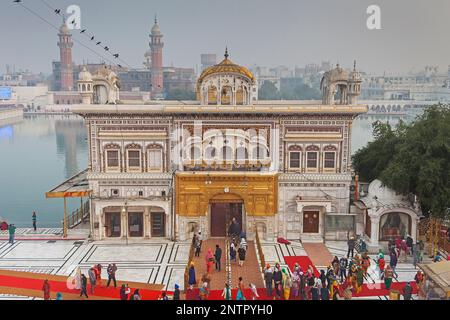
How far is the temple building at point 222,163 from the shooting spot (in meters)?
18.5

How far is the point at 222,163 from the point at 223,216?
6.77 ft

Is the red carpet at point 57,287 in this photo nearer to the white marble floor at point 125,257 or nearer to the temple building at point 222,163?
the white marble floor at point 125,257

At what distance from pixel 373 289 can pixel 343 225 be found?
4.84m

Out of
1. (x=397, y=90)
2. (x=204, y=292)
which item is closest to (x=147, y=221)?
(x=204, y=292)

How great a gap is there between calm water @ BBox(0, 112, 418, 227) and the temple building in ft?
21.0

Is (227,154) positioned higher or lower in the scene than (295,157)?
higher

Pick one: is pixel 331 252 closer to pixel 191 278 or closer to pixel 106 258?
pixel 191 278

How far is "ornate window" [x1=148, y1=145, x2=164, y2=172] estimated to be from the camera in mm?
18797

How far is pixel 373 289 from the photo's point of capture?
1410 centimetres

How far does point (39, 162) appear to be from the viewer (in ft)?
150

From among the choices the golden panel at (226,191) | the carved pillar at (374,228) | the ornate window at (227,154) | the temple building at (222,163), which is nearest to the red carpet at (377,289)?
the carved pillar at (374,228)

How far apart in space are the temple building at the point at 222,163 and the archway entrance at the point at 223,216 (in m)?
0.07

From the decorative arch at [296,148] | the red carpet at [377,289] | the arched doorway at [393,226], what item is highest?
the decorative arch at [296,148]
